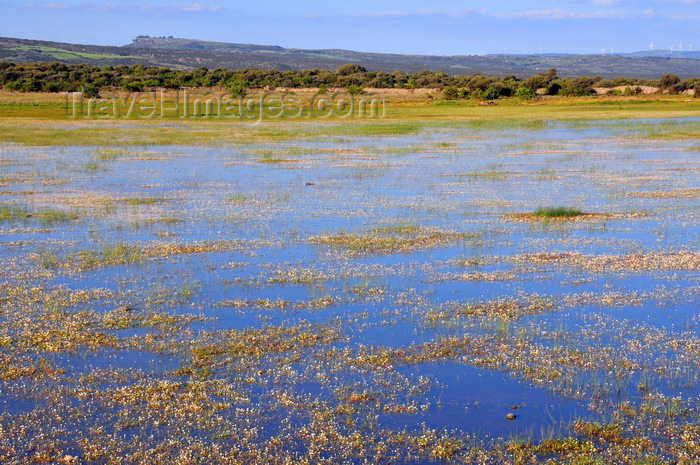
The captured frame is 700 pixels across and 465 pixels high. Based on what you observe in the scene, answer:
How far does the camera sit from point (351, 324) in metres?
10.2

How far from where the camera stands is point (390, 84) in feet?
362

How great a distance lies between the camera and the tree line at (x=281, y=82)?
286 feet

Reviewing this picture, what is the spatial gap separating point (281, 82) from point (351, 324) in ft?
327

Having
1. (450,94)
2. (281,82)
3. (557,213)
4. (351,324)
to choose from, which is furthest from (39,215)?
(281,82)

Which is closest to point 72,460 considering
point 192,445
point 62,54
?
point 192,445

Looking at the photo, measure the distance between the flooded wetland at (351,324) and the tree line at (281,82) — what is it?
66844 millimetres

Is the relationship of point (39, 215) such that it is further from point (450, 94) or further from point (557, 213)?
point (450, 94)

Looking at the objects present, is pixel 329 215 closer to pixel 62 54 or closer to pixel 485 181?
Answer: pixel 485 181

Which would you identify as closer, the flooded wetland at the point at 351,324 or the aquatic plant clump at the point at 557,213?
the flooded wetland at the point at 351,324

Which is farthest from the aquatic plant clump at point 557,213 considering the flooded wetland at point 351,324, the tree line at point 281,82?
the tree line at point 281,82

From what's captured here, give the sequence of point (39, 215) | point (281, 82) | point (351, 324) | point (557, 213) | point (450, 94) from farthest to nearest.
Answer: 1. point (281, 82)
2. point (450, 94)
3. point (39, 215)
4. point (557, 213)
5. point (351, 324)

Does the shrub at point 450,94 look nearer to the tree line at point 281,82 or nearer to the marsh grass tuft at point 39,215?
the tree line at point 281,82

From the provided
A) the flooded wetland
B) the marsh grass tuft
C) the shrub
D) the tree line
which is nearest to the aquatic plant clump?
the flooded wetland

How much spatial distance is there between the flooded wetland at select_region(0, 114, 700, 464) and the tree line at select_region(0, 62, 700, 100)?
66844mm
